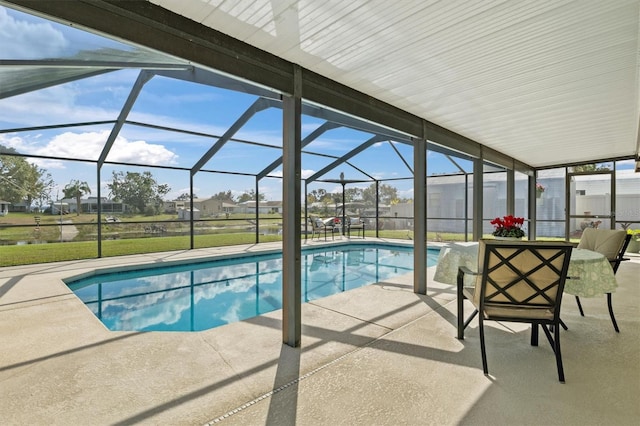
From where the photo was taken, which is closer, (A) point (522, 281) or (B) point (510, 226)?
(A) point (522, 281)

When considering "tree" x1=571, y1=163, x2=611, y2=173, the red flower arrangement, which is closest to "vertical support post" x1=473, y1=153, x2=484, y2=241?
the red flower arrangement

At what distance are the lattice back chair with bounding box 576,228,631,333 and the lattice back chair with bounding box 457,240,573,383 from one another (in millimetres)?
1385

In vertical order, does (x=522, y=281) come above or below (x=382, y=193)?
below

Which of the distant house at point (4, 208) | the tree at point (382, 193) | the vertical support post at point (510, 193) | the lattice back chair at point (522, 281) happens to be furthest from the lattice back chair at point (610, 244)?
the distant house at point (4, 208)

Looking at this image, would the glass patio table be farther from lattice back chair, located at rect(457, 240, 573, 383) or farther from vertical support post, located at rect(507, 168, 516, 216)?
vertical support post, located at rect(507, 168, 516, 216)

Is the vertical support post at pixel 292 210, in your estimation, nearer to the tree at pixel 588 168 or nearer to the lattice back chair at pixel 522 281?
the lattice back chair at pixel 522 281

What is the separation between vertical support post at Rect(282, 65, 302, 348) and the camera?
2654mm

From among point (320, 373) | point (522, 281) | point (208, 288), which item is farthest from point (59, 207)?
point (522, 281)

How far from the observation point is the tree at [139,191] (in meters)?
10.2

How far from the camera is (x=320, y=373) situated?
2.18 meters

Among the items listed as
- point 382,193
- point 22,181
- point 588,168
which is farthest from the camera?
point 382,193

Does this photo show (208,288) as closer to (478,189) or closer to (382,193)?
(478,189)

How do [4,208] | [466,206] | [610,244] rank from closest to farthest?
[610,244], [4,208], [466,206]

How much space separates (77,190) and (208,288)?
→ 22.4 ft
